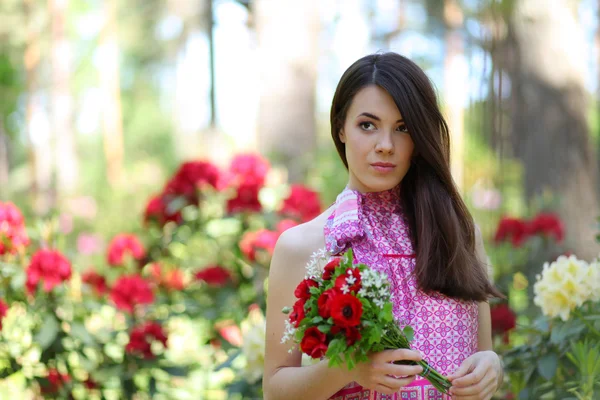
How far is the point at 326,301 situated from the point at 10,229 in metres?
2.18

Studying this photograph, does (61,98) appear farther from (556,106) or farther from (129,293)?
(129,293)

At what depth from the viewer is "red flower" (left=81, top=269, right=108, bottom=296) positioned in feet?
12.5

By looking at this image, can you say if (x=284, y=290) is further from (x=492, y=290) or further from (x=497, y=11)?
(x=497, y=11)

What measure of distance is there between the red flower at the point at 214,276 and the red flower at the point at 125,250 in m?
0.39

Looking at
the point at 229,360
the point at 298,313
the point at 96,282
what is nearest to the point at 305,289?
the point at 298,313

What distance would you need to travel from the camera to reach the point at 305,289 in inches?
59.4

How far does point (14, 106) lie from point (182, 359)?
59.2 feet

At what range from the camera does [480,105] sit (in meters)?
3.31

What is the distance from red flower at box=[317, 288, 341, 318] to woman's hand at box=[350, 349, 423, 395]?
0.16m

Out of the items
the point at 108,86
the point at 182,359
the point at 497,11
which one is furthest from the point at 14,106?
the point at 497,11

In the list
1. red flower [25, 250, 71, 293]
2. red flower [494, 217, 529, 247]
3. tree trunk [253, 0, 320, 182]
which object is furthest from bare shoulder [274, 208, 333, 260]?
tree trunk [253, 0, 320, 182]

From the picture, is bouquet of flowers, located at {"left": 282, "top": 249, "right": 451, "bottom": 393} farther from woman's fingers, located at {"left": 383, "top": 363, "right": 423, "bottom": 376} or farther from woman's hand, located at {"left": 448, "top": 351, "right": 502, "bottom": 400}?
woman's hand, located at {"left": 448, "top": 351, "right": 502, "bottom": 400}

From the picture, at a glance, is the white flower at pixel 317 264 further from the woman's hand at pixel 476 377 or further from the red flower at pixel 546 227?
the red flower at pixel 546 227

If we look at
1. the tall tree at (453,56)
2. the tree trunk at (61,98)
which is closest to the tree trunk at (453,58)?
the tall tree at (453,56)
